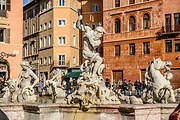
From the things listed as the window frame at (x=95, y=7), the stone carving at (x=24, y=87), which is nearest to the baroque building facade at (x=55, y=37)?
the window frame at (x=95, y=7)

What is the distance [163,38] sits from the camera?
3456 centimetres

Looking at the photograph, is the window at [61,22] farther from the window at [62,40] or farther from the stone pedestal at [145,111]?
the stone pedestal at [145,111]

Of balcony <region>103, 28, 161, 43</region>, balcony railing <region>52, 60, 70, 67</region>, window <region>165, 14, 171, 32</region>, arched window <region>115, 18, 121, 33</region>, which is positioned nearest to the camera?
window <region>165, 14, 171, 32</region>

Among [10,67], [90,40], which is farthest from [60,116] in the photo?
[10,67]

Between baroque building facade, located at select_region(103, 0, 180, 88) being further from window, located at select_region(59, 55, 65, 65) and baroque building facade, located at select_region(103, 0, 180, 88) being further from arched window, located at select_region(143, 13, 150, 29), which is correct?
window, located at select_region(59, 55, 65, 65)

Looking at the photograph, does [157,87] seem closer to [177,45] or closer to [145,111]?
[145,111]

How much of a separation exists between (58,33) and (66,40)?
1.69 metres

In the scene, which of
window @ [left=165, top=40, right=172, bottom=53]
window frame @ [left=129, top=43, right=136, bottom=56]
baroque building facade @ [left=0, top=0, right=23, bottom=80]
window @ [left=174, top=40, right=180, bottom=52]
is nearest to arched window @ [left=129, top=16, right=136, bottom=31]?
window frame @ [left=129, top=43, right=136, bottom=56]

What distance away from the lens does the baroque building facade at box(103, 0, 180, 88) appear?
1339 inches

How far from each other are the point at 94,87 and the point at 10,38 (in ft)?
85.8

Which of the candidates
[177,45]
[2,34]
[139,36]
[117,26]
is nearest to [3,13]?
[2,34]

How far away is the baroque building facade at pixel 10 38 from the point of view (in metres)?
31.4

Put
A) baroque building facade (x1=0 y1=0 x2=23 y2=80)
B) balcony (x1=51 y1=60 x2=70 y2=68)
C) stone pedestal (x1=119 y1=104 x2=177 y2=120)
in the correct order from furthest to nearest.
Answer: balcony (x1=51 y1=60 x2=70 y2=68) → baroque building facade (x1=0 y1=0 x2=23 y2=80) → stone pedestal (x1=119 y1=104 x2=177 y2=120)

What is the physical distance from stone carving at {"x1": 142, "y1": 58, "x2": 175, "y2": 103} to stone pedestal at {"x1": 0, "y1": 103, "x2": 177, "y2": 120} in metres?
1.58
